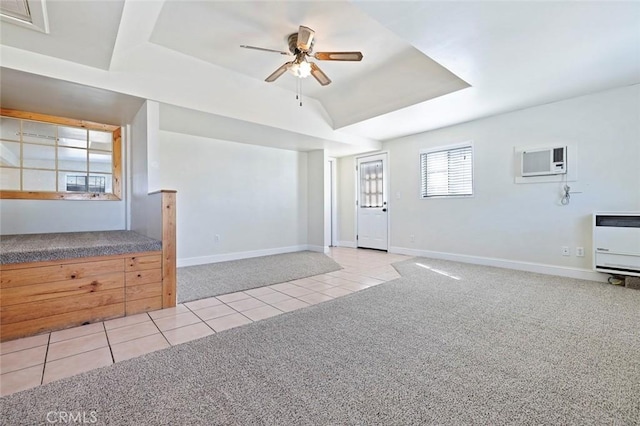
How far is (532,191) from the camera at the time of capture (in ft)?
13.4

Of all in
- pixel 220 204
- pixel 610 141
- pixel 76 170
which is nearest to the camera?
pixel 610 141

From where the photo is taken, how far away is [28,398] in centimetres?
141

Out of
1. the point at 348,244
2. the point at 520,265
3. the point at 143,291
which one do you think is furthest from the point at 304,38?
the point at 348,244

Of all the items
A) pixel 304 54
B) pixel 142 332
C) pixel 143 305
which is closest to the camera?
pixel 142 332

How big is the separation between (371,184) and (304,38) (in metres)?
4.12

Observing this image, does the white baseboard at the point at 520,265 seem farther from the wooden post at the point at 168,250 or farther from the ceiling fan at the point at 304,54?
the wooden post at the point at 168,250

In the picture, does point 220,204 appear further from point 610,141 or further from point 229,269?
point 610,141

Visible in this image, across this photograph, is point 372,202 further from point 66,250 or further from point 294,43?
point 66,250

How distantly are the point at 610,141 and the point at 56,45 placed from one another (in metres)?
6.15

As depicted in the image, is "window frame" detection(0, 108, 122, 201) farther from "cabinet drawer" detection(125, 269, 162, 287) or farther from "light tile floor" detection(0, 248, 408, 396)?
"light tile floor" detection(0, 248, 408, 396)

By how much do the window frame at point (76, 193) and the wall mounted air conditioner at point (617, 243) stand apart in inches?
257

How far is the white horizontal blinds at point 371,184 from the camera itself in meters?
6.27

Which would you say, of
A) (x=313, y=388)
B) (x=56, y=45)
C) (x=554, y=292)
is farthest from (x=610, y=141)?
(x=56, y=45)

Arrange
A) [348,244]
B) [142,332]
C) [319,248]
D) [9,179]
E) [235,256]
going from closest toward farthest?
[142,332] < [9,179] < [235,256] < [319,248] < [348,244]
